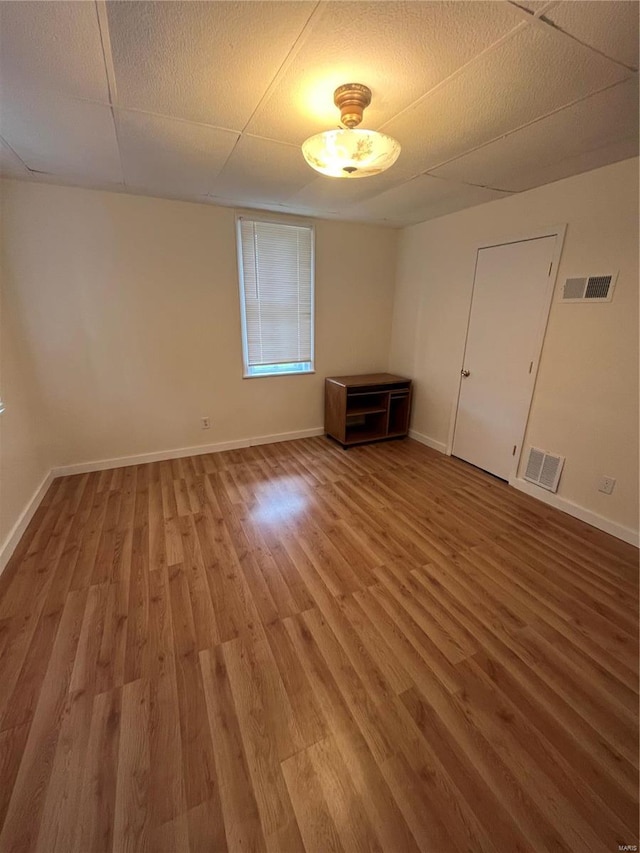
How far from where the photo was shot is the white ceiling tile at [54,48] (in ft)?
3.60

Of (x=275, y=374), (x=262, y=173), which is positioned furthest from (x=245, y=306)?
(x=262, y=173)

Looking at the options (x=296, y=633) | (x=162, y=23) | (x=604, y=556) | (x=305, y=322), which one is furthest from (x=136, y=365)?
(x=604, y=556)

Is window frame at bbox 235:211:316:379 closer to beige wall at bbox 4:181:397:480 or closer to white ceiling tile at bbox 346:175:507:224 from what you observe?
beige wall at bbox 4:181:397:480

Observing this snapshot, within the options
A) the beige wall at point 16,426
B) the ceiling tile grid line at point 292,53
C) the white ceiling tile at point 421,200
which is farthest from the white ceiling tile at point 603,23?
the beige wall at point 16,426

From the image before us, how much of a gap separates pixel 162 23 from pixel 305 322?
8.89 ft

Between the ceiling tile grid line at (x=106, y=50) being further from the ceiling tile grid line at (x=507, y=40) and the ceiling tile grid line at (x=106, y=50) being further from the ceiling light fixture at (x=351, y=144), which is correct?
the ceiling tile grid line at (x=507, y=40)

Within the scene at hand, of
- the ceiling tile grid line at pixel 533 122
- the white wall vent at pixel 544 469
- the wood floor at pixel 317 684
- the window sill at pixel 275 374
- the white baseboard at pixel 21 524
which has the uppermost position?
the ceiling tile grid line at pixel 533 122

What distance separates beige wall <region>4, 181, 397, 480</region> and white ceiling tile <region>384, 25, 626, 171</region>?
2022 mm

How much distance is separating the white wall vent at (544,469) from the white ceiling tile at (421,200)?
219 cm

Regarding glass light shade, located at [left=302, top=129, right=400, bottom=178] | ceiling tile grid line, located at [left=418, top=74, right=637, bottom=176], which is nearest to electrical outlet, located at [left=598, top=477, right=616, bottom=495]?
ceiling tile grid line, located at [left=418, top=74, right=637, bottom=176]

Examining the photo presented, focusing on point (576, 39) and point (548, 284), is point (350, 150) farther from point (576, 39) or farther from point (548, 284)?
point (548, 284)

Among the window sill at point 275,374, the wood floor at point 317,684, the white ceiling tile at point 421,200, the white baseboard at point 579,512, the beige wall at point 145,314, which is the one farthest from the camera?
the window sill at point 275,374

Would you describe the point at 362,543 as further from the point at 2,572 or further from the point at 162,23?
the point at 162,23

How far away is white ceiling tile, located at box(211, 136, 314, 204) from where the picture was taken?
203 centimetres
